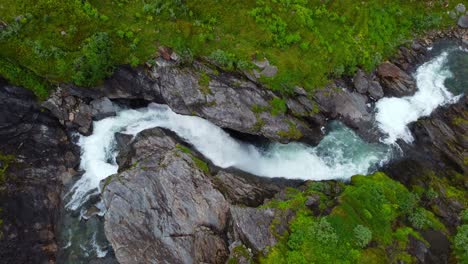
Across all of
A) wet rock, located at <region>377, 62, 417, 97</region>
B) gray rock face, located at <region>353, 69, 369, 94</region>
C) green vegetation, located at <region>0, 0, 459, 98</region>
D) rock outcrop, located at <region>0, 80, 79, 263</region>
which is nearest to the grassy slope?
gray rock face, located at <region>353, 69, 369, 94</region>

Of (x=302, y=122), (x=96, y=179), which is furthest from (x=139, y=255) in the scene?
(x=302, y=122)

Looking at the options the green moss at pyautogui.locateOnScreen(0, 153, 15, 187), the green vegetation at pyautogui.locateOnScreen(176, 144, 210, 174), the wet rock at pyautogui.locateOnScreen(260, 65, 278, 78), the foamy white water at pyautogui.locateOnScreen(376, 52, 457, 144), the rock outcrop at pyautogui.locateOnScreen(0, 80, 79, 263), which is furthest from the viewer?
the foamy white water at pyautogui.locateOnScreen(376, 52, 457, 144)

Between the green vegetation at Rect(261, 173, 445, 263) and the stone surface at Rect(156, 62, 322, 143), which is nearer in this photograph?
the green vegetation at Rect(261, 173, 445, 263)

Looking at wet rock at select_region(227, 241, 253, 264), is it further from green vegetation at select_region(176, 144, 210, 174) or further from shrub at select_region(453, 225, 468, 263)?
shrub at select_region(453, 225, 468, 263)

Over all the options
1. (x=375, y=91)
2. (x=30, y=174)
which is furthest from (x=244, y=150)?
(x=30, y=174)

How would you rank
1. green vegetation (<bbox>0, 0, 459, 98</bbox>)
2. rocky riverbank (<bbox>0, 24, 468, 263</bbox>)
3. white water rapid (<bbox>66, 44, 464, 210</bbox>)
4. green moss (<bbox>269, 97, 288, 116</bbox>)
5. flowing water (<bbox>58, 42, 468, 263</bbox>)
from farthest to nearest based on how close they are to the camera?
green moss (<bbox>269, 97, 288, 116</bbox>), green vegetation (<bbox>0, 0, 459, 98</bbox>), white water rapid (<bbox>66, 44, 464, 210</bbox>), flowing water (<bbox>58, 42, 468, 263</bbox>), rocky riverbank (<bbox>0, 24, 468, 263</bbox>)

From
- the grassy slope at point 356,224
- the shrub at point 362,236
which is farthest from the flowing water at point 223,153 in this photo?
the shrub at point 362,236

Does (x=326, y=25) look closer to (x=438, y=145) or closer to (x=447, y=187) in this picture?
(x=438, y=145)
